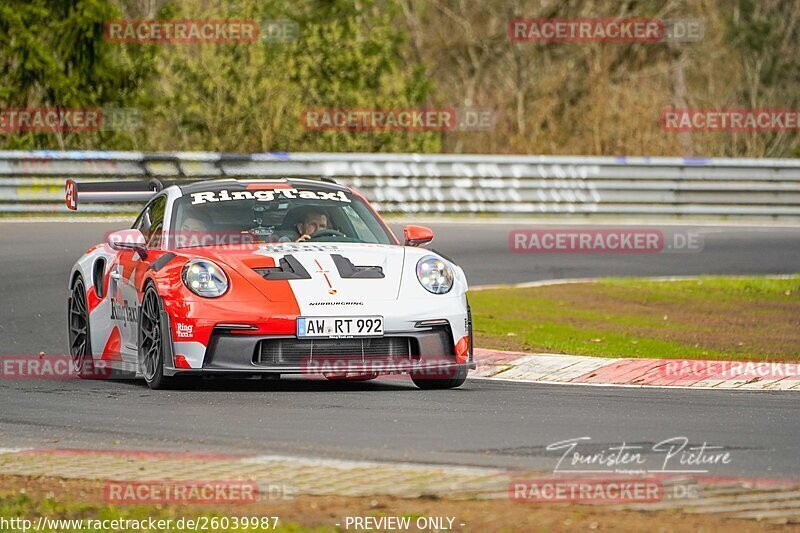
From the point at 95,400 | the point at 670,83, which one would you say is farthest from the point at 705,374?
the point at 670,83

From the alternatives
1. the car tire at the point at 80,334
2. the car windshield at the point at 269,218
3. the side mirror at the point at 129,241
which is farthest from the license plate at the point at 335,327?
the car tire at the point at 80,334

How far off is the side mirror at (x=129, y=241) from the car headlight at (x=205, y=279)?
0.78m

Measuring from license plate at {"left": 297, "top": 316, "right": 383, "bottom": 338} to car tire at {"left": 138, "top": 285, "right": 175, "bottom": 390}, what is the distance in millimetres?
839

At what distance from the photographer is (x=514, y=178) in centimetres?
2345

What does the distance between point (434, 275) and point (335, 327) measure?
0.85 meters

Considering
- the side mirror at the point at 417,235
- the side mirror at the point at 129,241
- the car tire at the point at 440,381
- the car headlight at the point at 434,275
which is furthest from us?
the side mirror at the point at 417,235

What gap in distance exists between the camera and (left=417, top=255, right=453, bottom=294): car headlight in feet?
31.1

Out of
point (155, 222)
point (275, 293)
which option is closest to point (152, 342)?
point (275, 293)

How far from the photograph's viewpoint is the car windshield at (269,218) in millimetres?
10062

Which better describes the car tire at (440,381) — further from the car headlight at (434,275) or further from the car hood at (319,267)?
the car hood at (319,267)

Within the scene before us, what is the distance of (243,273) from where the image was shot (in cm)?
927

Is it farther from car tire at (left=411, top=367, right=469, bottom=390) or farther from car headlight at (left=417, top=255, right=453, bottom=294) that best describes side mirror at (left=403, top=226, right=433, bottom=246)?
car tire at (left=411, top=367, right=469, bottom=390)

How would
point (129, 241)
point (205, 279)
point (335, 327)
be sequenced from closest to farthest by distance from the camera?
point (335, 327), point (205, 279), point (129, 241)

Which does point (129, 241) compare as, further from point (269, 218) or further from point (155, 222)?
point (269, 218)
